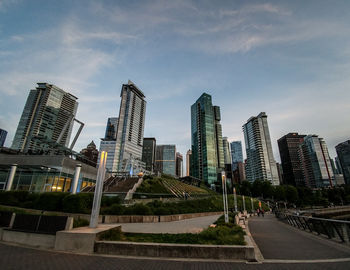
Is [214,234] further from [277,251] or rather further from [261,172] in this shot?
[261,172]

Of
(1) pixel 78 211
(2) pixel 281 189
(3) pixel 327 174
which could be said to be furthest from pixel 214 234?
(3) pixel 327 174

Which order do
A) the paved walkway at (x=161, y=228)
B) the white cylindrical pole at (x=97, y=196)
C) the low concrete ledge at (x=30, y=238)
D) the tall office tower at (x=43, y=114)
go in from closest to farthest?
the low concrete ledge at (x=30, y=238), the white cylindrical pole at (x=97, y=196), the paved walkway at (x=161, y=228), the tall office tower at (x=43, y=114)

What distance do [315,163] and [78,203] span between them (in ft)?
743

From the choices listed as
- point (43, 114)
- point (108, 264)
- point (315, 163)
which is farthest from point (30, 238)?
point (315, 163)

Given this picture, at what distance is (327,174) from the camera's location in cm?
17038

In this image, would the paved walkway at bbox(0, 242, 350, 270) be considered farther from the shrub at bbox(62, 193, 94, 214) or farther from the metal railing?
the shrub at bbox(62, 193, 94, 214)

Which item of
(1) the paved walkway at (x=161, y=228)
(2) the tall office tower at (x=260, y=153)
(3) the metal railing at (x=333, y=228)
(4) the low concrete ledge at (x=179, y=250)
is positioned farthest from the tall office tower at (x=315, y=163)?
(4) the low concrete ledge at (x=179, y=250)

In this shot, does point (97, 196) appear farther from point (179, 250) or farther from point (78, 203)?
point (78, 203)

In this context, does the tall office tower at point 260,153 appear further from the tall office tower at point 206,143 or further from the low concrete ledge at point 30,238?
the low concrete ledge at point 30,238

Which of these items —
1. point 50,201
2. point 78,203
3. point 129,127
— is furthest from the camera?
point 129,127

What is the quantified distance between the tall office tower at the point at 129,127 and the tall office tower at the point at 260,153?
402ft

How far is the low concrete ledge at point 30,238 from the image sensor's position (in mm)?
6520

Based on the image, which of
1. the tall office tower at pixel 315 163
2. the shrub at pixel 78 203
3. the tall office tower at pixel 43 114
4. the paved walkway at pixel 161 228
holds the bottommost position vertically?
the paved walkway at pixel 161 228

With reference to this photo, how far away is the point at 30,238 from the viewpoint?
22.2ft
